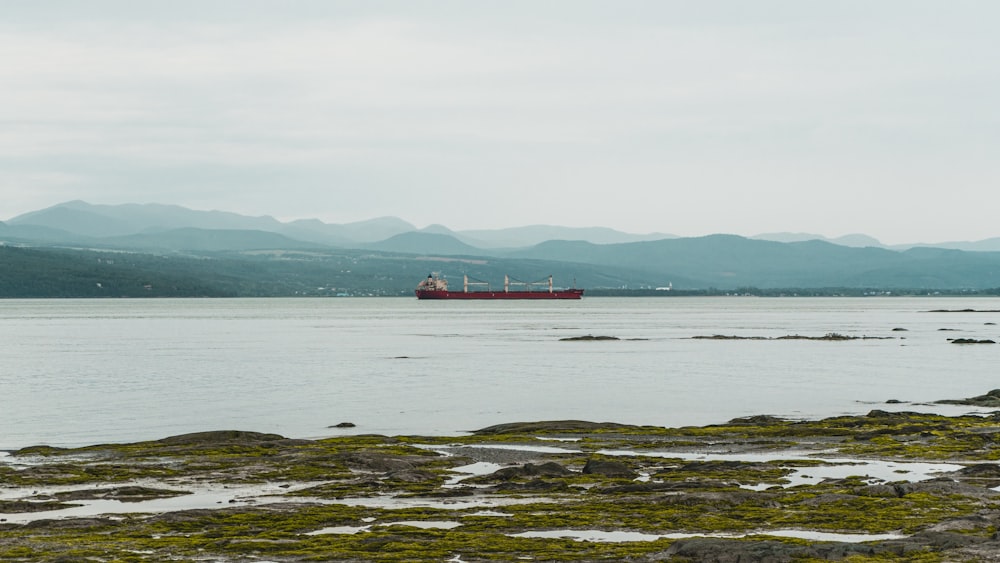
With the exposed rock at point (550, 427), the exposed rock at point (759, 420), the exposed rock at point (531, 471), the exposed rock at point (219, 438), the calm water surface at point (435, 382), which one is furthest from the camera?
the calm water surface at point (435, 382)

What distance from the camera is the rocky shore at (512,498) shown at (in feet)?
54.4

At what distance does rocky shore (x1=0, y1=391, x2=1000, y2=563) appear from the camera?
1658 centimetres

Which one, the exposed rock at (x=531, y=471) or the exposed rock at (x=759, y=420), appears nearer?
the exposed rock at (x=531, y=471)

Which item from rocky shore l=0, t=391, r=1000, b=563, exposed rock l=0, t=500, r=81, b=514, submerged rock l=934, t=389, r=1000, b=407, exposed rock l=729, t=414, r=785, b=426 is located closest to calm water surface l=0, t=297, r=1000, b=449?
submerged rock l=934, t=389, r=1000, b=407

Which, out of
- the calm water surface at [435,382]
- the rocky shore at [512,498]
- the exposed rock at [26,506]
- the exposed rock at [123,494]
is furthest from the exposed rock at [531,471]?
the calm water surface at [435,382]

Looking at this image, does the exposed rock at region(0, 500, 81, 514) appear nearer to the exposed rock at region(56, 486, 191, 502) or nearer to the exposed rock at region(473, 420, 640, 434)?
the exposed rock at region(56, 486, 191, 502)

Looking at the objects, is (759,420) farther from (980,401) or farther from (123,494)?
(123,494)

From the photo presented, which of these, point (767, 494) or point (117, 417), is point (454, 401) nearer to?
point (117, 417)

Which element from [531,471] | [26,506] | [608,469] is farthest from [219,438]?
[608,469]

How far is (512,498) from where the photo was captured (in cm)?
2120

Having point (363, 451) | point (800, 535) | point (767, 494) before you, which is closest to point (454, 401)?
point (363, 451)

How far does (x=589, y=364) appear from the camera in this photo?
2724 inches

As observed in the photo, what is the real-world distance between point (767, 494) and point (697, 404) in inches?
967

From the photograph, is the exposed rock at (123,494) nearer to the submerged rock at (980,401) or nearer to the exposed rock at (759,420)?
the exposed rock at (759,420)
